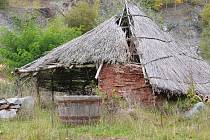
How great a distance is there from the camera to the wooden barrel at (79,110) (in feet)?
43.7

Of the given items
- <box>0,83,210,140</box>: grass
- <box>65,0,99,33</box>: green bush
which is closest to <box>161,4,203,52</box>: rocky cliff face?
<box>65,0,99,33</box>: green bush

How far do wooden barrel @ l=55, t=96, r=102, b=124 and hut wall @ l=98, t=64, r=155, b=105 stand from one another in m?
3.65

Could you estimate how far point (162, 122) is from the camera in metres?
13.1

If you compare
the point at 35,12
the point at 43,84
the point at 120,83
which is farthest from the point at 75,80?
the point at 35,12

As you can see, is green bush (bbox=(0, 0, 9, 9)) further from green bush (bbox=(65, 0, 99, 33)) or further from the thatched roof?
the thatched roof

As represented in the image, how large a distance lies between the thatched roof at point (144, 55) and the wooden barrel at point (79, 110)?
293 centimetres

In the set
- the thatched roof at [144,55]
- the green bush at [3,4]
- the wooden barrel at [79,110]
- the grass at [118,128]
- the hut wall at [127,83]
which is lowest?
the grass at [118,128]

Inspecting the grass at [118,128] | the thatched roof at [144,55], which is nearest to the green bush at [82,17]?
the thatched roof at [144,55]

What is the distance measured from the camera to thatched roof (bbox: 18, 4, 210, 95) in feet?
54.4

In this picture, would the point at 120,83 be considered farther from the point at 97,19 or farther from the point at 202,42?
the point at 97,19

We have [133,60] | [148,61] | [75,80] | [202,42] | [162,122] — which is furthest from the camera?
[202,42]

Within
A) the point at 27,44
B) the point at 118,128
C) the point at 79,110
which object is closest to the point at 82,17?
the point at 27,44

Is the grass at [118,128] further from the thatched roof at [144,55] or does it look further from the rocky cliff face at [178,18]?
the rocky cliff face at [178,18]

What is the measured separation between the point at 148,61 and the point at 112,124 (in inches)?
169
